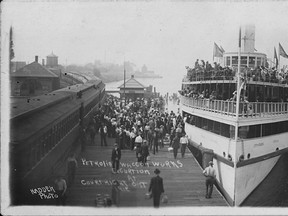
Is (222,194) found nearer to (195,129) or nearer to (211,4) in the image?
(195,129)

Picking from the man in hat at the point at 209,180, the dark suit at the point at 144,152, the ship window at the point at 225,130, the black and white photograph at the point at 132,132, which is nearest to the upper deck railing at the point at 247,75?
the black and white photograph at the point at 132,132

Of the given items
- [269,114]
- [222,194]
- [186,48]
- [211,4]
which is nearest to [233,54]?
[269,114]

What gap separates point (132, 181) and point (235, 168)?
93.1 inches

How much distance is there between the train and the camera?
5590 mm

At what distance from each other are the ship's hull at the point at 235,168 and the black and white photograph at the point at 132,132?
0.02m

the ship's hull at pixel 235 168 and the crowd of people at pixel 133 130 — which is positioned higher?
the crowd of people at pixel 133 130

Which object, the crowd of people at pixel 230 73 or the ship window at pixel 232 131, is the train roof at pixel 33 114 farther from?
the crowd of people at pixel 230 73

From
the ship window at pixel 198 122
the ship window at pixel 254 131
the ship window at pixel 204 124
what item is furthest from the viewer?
the ship window at pixel 198 122

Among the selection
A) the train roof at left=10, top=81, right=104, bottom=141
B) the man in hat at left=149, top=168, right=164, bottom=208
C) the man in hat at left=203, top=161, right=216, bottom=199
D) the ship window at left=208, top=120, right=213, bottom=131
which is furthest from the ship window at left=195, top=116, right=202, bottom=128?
the train roof at left=10, top=81, right=104, bottom=141

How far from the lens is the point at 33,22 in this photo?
6.98 meters

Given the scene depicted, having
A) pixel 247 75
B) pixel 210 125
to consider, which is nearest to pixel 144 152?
pixel 210 125

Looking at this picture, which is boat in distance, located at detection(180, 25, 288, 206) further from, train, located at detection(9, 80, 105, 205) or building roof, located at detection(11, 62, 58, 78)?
building roof, located at detection(11, 62, 58, 78)

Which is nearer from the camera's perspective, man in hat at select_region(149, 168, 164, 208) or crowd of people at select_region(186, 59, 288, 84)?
man in hat at select_region(149, 168, 164, 208)

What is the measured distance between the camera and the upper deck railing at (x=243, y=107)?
8147 mm
